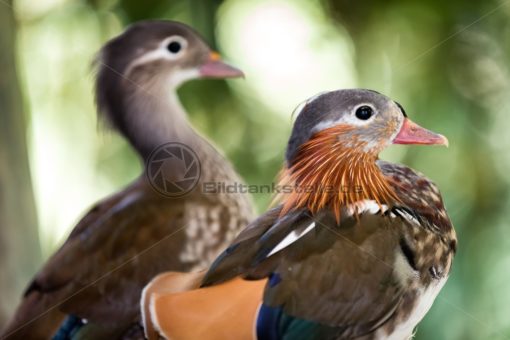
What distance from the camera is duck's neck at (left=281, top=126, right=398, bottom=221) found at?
0.54 metres

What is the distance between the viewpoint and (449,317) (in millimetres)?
718

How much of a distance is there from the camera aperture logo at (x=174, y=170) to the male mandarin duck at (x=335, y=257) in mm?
134

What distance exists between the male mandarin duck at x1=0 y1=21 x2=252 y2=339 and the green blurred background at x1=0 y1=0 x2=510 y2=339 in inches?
1.7

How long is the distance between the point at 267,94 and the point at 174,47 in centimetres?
14

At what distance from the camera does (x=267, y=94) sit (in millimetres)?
780

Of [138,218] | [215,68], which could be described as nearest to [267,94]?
[215,68]

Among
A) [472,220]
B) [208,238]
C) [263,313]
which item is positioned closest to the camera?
[263,313]

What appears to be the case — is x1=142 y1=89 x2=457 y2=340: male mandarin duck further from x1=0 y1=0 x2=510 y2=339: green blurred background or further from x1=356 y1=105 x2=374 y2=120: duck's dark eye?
x1=0 y1=0 x2=510 y2=339: green blurred background

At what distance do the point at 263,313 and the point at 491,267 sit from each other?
378 mm

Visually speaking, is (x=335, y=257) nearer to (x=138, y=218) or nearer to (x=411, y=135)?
(x=411, y=135)

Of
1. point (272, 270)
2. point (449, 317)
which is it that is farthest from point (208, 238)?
point (449, 317)

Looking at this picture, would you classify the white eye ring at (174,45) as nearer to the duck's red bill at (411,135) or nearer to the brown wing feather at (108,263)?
the brown wing feather at (108,263)

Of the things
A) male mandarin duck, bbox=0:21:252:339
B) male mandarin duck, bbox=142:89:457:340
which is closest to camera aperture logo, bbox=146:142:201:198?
male mandarin duck, bbox=0:21:252:339

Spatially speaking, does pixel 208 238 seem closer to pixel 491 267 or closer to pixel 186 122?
pixel 186 122
